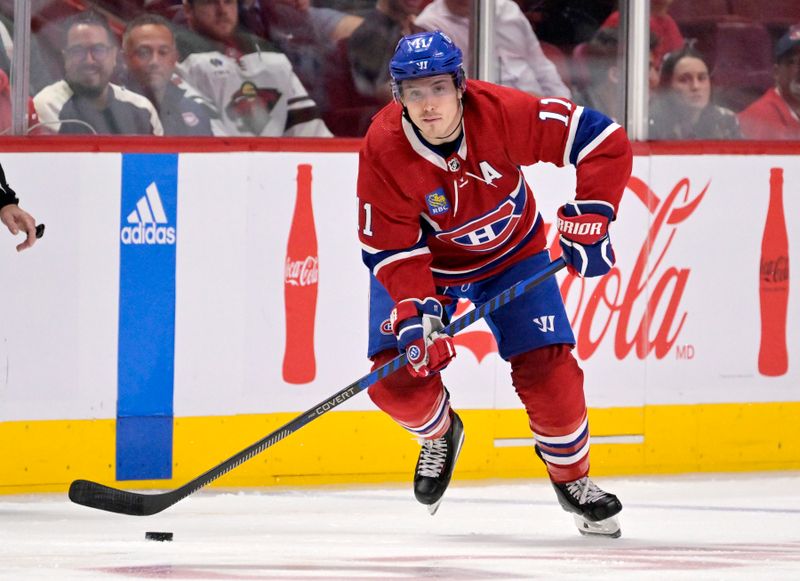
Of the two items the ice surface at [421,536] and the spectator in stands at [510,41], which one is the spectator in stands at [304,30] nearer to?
the spectator in stands at [510,41]

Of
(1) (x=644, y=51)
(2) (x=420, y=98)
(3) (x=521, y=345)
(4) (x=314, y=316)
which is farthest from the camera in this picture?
(1) (x=644, y=51)

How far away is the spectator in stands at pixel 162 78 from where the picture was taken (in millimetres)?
4387

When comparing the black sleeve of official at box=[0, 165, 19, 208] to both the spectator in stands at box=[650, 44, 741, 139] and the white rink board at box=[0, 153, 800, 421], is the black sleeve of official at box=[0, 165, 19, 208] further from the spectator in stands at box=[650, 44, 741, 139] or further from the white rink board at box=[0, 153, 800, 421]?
the spectator in stands at box=[650, 44, 741, 139]

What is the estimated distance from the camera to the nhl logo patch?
3.50 meters

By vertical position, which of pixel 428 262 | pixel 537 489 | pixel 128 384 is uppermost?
pixel 428 262

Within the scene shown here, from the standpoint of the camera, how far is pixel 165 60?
4.43 m

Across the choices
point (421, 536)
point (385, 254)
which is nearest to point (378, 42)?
point (385, 254)

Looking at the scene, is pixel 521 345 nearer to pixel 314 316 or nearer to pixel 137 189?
pixel 314 316

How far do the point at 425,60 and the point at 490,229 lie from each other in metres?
0.45

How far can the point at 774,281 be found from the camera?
16.0 feet

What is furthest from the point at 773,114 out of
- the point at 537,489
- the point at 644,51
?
the point at 537,489

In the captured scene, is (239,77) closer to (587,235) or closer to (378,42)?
(378,42)

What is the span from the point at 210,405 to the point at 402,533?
2.88 feet

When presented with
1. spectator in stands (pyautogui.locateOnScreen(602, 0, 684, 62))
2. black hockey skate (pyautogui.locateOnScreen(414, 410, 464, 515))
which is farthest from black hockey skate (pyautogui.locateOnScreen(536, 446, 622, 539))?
spectator in stands (pyautogui.locateOnScreen(602, 0, 684, 62))
